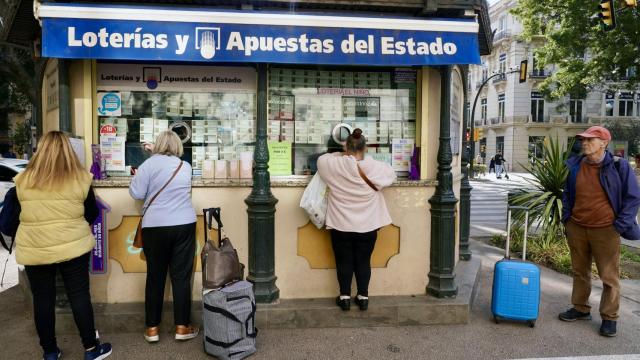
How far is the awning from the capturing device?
3.89 meters

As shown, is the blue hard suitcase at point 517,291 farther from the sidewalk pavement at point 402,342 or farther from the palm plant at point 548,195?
the palm plant at point 548,195

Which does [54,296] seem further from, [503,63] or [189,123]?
[503,63]

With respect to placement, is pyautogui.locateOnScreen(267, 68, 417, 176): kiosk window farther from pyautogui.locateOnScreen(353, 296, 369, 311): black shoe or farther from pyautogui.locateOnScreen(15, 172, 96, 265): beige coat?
pyautogui.locateOnScreen(15, 172, 96, 265): beige coat

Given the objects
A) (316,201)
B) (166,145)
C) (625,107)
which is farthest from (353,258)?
(625,107)

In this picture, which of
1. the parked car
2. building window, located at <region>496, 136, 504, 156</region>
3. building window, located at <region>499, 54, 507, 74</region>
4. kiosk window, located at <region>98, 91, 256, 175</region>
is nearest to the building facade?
building window, located at <region>499, 54, 507, 74</region>

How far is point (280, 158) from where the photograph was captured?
4.81m

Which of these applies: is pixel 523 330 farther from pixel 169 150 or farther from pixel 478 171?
pixel 478 171

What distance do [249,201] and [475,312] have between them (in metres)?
2.57

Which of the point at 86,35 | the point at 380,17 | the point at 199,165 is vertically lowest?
the point at 199,165

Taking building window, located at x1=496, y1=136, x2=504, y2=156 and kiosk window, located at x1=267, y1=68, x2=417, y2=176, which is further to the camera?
building window, located at x1=496, y1=136, x2=504, y2=156

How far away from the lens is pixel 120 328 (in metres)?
4.16

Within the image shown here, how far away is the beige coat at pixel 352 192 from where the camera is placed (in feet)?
13.6

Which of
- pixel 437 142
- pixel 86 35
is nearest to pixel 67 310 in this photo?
pixel 86 35

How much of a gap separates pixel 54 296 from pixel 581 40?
18.2 m
